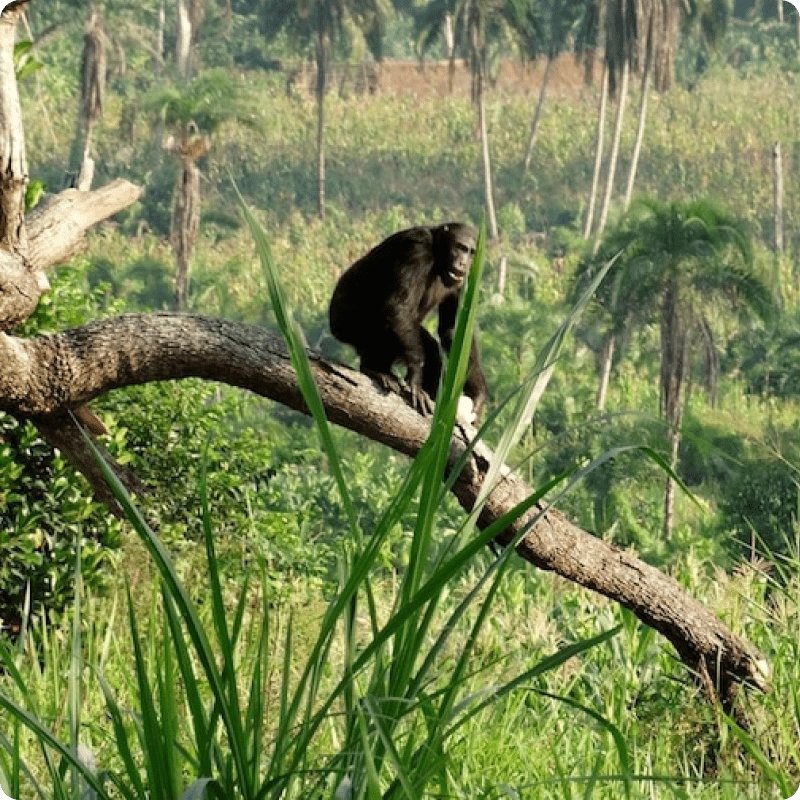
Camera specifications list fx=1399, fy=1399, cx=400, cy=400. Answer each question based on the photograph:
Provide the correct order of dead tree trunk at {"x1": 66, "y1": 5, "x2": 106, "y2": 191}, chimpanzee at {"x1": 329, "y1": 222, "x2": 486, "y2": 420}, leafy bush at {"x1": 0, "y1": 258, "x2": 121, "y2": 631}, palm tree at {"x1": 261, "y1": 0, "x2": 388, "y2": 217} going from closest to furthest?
chimpanzee at {"x1": 329, "y1": 222, "x2": 486, "y2": 420}, leafy bush at {"x1": 0, "y1": 258, "x2": 121, "y2": 631}, dead tree trunk at {"x1": 66, "y1": 5, "x2": 106, "y2": 191}, palm tree at {"x1": 261, "y1": 0, "x2": 388, "y2": 217}

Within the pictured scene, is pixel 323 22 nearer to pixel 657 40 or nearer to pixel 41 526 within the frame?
pixel 657 40

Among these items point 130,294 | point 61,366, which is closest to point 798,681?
point 61,366

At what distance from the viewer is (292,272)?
26.1 metres

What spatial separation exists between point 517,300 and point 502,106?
13818 millimetres

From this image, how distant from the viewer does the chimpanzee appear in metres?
3.93

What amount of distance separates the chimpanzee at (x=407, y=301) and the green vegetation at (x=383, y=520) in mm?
525

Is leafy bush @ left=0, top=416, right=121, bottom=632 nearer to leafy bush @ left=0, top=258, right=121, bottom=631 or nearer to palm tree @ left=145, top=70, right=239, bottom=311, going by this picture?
leafy bush @ left=0, top=258, right=121, bottom=631

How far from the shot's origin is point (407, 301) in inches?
157

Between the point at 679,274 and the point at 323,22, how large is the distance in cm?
1596

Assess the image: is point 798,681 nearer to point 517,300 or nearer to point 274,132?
point 517,300

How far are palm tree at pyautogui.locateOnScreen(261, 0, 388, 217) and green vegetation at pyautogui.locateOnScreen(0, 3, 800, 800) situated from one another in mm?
1487

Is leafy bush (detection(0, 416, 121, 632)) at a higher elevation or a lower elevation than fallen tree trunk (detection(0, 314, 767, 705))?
lower

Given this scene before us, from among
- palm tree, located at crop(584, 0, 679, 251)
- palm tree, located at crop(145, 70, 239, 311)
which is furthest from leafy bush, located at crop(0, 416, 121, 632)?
palm tree, located at crop(584, 0, 679, 251)

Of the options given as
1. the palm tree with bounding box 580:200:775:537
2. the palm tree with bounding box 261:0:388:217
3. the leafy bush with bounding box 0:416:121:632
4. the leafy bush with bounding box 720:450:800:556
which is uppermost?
the palm tree with bounding box 261:0:388:217
